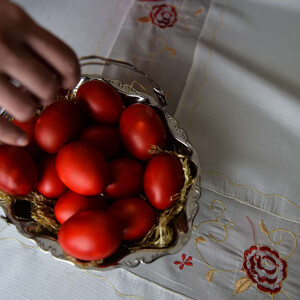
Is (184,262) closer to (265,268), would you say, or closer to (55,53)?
(265,268)

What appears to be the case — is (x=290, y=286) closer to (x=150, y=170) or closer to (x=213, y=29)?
(x=150, y=170)

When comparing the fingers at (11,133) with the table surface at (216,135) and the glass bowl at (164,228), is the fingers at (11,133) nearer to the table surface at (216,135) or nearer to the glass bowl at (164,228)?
the glass bowl at (164,228)

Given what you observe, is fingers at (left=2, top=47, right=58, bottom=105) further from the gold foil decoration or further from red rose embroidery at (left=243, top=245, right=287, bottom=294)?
red rose embroidery at (left=243, top=245, right=287, bottom=294)

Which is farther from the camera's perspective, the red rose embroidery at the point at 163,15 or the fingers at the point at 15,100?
the red rose embroidery at the point at 163,15

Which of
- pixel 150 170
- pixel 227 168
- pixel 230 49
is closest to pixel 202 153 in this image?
pixel 227 168

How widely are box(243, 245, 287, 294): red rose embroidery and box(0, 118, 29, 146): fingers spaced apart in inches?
15.1

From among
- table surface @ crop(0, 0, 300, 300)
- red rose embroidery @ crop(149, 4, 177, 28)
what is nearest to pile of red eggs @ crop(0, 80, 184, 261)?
table surface @ crop(0, 0, 300, 300)

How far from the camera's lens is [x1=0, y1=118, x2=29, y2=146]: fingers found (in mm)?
342

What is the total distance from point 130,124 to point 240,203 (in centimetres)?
24

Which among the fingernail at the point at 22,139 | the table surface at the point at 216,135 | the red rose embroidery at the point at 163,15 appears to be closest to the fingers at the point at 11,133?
the fingernail at the point at 22,139

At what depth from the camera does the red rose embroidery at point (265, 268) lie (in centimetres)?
46

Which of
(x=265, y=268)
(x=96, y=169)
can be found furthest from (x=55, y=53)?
(x=265, y=268)

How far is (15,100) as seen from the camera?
0.30m

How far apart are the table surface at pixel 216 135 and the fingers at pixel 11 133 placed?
0.72 ft
